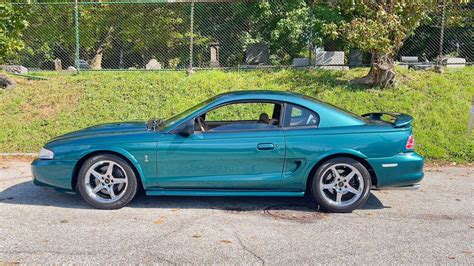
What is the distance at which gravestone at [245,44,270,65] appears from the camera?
14.4 meters

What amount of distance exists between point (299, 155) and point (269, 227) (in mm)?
938

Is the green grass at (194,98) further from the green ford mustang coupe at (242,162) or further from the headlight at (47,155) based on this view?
the headlight at (47,155)

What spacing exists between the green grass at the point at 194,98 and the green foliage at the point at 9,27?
106 cm

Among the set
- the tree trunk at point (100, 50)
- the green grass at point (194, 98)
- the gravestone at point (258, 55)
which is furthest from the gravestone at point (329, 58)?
the tree trunk at point (100, 50)

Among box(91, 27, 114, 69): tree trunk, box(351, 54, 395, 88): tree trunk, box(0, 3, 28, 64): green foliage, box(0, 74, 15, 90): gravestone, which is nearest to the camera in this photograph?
box(351, 54, 395, 88): tree trunk

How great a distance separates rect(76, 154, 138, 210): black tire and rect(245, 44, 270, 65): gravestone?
9.73 metres

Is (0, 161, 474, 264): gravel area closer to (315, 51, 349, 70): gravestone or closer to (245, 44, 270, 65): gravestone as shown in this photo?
(315, 51, 349, 70): gravestone

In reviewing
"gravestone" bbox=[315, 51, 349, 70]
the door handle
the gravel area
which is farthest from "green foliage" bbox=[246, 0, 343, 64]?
the door handle

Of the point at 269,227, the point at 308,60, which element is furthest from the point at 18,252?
the point at 308,60

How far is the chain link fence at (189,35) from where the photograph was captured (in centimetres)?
1543

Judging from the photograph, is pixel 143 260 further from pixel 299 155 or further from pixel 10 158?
pixel 10 158

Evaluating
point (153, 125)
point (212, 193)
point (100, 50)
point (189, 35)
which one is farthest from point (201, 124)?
point (100, 50)

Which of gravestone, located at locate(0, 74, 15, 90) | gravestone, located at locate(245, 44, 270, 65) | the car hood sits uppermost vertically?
gravestone, located at locate(245, 44, 270, 65)

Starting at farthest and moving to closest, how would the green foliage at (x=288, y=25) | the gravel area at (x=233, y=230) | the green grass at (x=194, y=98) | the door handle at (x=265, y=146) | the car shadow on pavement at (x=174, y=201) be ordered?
1. the green foliage at (x=288, y=25)
2. the green grass at (x=194, y=98)
3. the car shadow on pavement at (x=174, y=201)
4. the door handle at (x=265, y=146)
5. the gravel area at (x=233, y=230)
